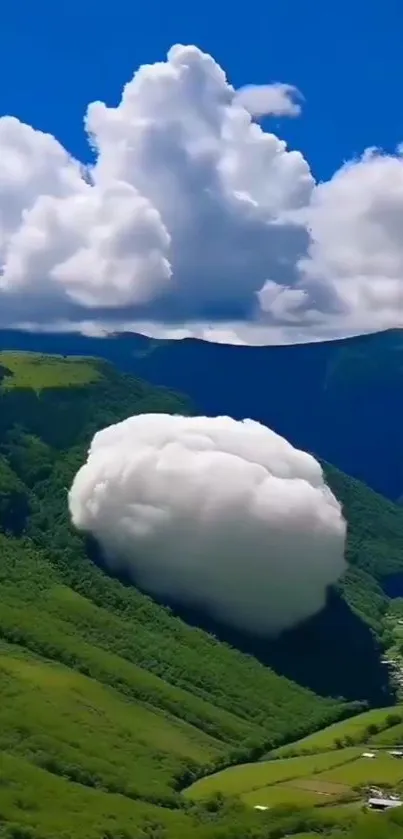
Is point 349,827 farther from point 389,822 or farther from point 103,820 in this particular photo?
point 103,820

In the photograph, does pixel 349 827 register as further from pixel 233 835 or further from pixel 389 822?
pixel 233 835

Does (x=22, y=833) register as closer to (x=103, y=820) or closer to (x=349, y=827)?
(x=103, y=820)

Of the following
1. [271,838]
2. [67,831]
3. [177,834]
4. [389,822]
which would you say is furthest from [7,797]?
[389,822]

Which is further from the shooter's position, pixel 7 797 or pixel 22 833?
pixel 7 797

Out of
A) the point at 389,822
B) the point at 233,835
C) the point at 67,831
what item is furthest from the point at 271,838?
the point at 67,831

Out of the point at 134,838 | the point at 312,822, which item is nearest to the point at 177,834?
the point at 134,838

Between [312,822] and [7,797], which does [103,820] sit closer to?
[7,797]
